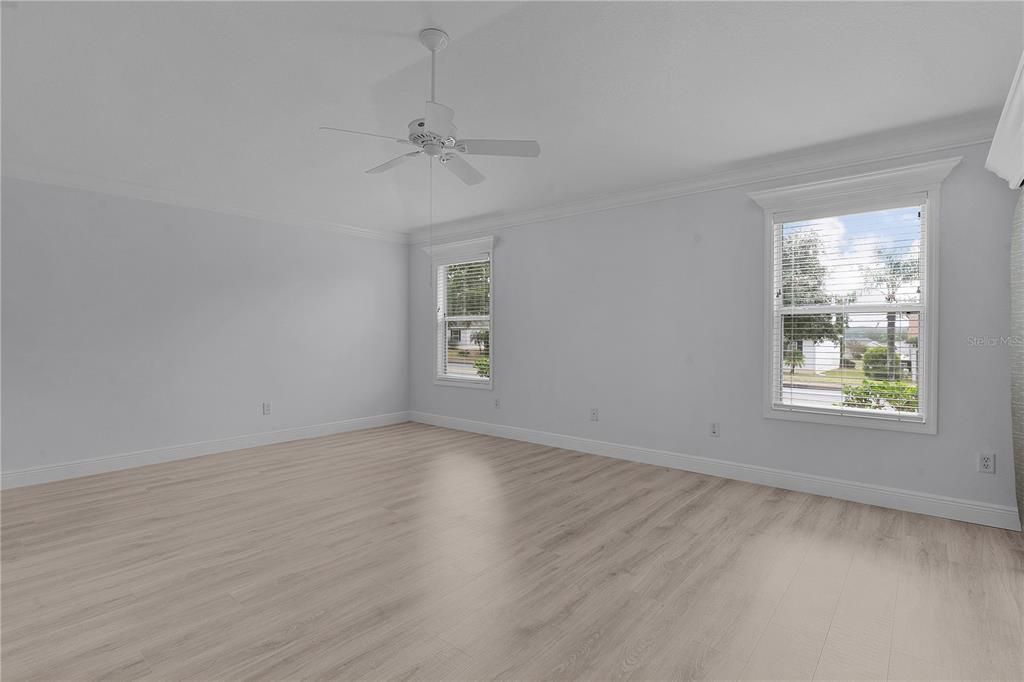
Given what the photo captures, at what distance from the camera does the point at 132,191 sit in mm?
4613

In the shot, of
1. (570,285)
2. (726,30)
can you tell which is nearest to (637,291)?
(570,285)

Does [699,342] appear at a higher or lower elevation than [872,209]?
lower

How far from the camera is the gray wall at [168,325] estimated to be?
414 cm

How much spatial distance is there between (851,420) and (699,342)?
1244 mm

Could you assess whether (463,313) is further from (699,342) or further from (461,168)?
(461,168)

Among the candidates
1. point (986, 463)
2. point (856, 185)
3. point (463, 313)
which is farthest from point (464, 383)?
point (986, 463)

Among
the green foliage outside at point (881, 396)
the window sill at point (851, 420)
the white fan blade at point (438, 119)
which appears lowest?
the window sill at point (851, 420)

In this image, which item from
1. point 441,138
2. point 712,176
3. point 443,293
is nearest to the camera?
point 441,138

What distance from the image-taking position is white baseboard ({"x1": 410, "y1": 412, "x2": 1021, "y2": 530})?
3244mm

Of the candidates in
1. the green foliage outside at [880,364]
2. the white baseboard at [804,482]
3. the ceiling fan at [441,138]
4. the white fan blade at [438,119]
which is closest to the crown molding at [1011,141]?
the green foliage outside at [880,364]

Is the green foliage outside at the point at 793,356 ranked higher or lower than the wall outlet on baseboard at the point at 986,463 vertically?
higher

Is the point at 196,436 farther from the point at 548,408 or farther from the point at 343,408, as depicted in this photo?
the point at 548,408

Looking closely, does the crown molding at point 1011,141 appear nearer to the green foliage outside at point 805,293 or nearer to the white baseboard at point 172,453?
the green foliage outside at point 805,293

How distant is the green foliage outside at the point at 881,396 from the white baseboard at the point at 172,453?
513 cm
